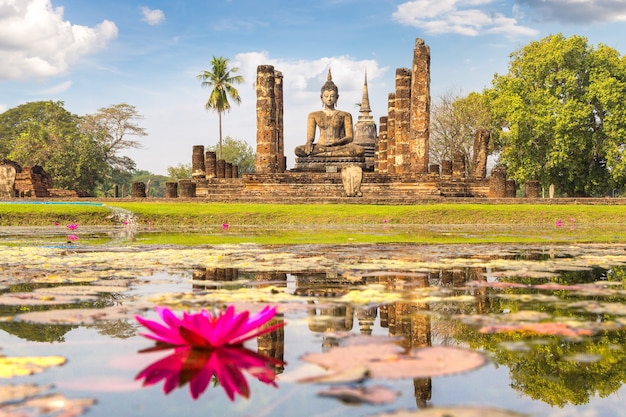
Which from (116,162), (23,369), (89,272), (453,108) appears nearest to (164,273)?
(89,272)

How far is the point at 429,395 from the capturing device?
203cm

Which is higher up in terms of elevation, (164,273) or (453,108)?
(453,108)

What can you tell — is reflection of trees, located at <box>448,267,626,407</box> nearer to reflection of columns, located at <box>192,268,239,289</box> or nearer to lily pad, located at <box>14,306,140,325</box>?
lily pad, located at <box>14,306,140,325</box>

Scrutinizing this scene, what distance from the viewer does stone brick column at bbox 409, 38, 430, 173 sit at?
2634 centimetres

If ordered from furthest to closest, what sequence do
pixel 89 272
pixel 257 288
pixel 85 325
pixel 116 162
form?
pixel 116 162
pixel 89 272
pixel 257 288
pixel 85 325

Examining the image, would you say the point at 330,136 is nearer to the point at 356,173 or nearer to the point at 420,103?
the point at 420,103

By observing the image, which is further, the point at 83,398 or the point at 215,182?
the point at 215,182

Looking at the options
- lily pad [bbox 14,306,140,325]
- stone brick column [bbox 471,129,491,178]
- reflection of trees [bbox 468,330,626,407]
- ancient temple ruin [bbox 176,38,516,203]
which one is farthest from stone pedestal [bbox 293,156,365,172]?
reflection of trees [bbox 468,330,626,407]

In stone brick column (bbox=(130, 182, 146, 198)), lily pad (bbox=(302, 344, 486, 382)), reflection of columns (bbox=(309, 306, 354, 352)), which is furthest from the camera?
stone brick column (bbox=(130, 182, 146, 198))

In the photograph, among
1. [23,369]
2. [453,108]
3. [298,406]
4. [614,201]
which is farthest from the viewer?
[453,108]

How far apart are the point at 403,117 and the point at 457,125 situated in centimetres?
1860

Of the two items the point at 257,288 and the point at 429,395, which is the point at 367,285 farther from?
the point at 429,395

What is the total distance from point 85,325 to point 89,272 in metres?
2.26

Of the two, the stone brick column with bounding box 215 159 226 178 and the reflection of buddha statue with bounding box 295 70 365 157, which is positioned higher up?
the reflection of buddha statue with bounding box 295 70 365 157
